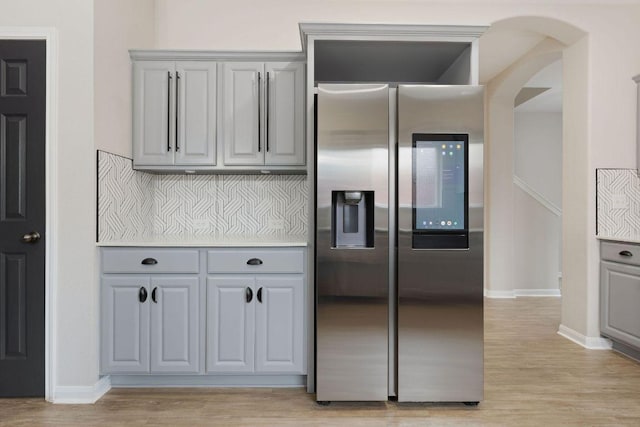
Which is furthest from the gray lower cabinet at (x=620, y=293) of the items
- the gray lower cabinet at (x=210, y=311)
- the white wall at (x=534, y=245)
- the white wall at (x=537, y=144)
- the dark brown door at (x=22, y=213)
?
the dark brown door at (x=22, y=213)

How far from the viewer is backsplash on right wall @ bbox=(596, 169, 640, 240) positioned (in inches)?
140

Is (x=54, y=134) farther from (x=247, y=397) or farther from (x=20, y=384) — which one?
(x=247, y=397)

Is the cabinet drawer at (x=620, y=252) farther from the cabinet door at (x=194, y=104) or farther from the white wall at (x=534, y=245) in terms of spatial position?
the cabinet door at (x=194, y=104)

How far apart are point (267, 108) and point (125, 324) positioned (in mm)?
1734

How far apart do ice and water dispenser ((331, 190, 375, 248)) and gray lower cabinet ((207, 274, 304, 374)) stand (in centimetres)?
48

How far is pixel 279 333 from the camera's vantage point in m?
2.65

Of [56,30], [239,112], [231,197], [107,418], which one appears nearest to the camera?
[107,418]

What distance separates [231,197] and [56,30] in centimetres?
158

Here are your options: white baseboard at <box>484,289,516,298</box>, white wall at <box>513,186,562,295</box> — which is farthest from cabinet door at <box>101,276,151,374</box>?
white wall at <box>513,186,562,295</box>

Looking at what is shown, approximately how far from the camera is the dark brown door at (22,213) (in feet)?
8.27

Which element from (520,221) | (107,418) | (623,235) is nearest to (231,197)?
(107,418)

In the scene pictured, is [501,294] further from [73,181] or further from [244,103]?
[73,181]

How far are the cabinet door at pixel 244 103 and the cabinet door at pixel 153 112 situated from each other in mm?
399

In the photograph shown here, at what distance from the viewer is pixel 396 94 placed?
2.48 m
